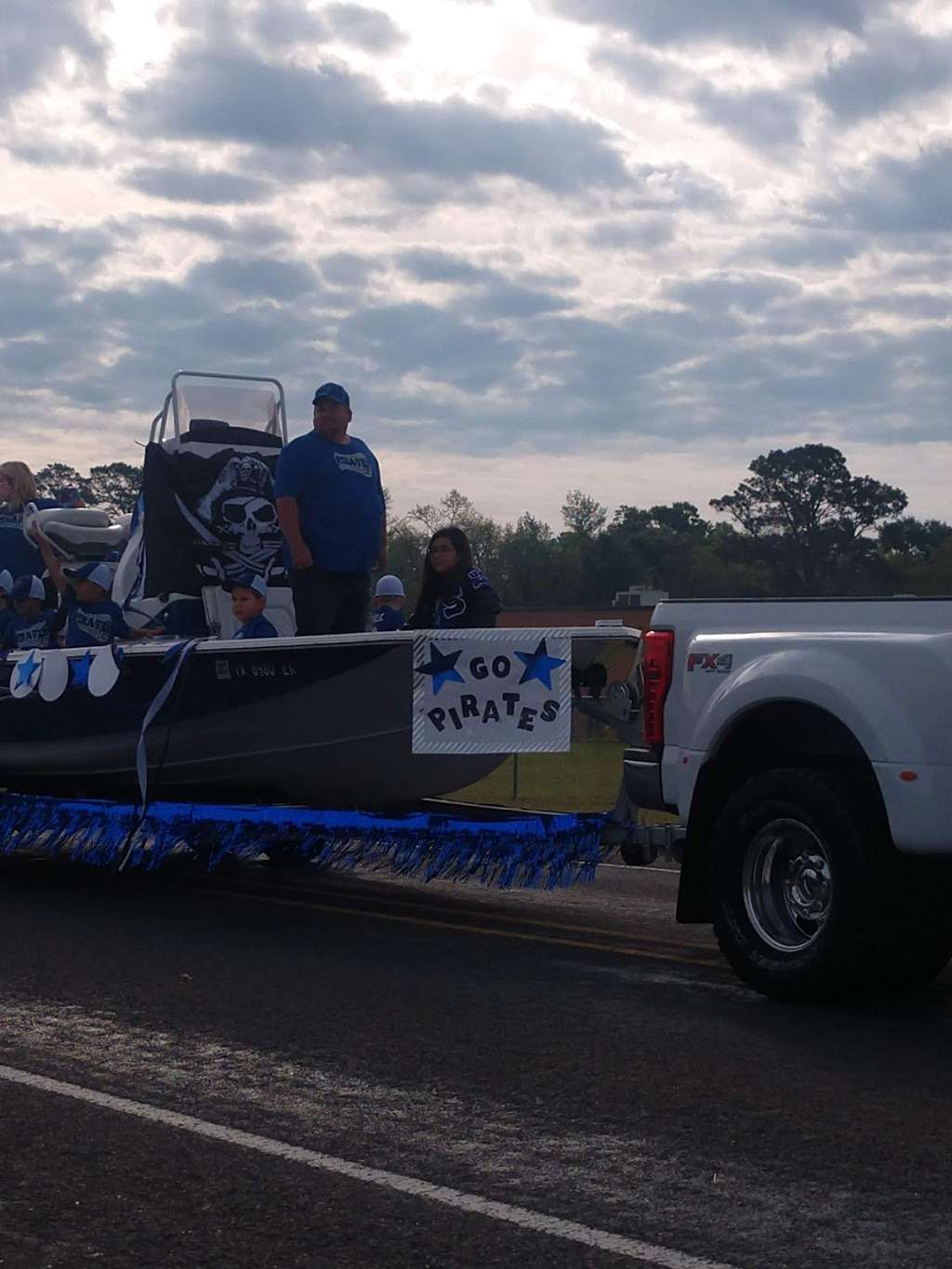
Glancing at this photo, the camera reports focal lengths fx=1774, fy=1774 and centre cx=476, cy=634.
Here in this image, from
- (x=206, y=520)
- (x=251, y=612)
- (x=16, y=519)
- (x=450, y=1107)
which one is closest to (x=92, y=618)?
(x=206, y=520)

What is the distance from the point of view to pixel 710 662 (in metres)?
7.45

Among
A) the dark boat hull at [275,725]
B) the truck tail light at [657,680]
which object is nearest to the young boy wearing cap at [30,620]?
the dark boat hull at [275,725]

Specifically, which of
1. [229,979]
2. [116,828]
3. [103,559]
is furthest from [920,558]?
[229,979]

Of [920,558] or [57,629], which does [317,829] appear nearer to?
[57,629]

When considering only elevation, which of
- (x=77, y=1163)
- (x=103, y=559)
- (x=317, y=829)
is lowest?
(x=77, y=1163)

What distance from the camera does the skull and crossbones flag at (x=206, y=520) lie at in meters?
11.5

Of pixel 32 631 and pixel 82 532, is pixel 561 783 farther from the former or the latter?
pixel 32 631

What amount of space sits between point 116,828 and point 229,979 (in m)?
2.72

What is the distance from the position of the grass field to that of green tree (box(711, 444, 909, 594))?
18.2 m

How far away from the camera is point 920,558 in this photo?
2047cm

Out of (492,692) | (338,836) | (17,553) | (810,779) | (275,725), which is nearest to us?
(810,779)

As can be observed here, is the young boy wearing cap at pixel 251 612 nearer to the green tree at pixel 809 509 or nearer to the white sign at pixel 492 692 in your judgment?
the white sign at pixel 492 692

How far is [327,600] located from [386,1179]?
19.4ft

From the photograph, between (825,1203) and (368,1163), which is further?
(368,1163)
